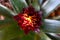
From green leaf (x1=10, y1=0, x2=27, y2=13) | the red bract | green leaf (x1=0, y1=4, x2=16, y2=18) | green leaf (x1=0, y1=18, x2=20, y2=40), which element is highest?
green leaf (x1=10, y1=0, x2=27, y2=13)

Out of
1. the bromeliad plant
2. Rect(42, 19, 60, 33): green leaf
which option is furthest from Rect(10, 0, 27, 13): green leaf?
Rect(42, 19, 60, 33): green leaf

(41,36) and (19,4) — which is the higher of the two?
(19,4)

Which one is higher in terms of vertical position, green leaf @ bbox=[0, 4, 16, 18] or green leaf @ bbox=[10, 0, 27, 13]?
green leaf @ bbox=[10, 0, 27, 13]

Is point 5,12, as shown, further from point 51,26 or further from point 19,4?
point 51,26

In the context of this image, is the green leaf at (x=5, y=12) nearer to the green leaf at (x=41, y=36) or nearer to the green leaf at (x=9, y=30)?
the green leaf at (x=9, y=30)

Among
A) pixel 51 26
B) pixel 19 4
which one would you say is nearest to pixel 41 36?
pixel 51 26

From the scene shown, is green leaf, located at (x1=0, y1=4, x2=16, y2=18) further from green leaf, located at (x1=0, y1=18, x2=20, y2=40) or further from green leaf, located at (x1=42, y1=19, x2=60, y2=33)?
green leaf, located at (x1=42, y1=19, x2=60, y2=33)

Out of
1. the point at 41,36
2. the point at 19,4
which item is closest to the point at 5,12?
the point at 19,4
